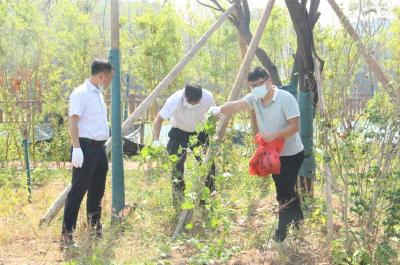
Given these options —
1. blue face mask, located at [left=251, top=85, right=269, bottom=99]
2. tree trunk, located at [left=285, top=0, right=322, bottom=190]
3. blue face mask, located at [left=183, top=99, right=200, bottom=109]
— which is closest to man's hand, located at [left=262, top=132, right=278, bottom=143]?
blue face mask, located at [left=251, top=85, right=269, bottom=99]

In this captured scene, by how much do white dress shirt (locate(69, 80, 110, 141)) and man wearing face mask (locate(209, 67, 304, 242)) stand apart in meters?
0.90

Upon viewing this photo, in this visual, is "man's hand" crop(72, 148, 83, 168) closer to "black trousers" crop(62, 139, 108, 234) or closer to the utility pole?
"black trousers" crop(62, 139, 108, 234)

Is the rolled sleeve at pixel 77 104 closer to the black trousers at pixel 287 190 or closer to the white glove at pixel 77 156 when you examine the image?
the white glove at pixel 77 156

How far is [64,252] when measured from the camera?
12.9 feet

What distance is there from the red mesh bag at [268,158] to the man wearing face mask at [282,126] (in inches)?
1.9

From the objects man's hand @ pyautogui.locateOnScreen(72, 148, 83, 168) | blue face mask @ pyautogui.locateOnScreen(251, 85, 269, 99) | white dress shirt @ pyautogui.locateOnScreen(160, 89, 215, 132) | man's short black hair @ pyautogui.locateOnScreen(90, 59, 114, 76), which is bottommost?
man's hand @ pyautogui.locateOnScreen(72, 148, 83, 168)

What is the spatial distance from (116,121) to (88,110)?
56cm

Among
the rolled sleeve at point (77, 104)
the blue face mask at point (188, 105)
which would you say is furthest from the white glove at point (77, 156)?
the blue face mask at point (188, 105)

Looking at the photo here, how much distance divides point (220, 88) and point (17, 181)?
4801 millimetres

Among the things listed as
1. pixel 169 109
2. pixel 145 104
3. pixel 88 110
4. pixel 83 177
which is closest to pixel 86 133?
pixel 88 110

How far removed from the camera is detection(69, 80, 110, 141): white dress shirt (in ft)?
13.1

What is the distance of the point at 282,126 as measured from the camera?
151 inches

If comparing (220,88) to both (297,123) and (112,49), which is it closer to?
(112,49)

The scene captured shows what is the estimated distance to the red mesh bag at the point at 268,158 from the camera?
3689mm
